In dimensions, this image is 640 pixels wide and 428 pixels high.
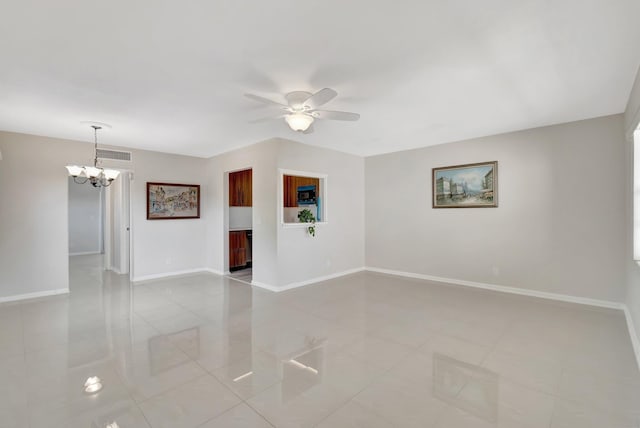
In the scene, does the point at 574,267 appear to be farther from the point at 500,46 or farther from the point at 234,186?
the point at 234,186

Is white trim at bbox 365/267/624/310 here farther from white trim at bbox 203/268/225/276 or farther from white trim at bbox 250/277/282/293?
white trim at bbox 203/268/225/276

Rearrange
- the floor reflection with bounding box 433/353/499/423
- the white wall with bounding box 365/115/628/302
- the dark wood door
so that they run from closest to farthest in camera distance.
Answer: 1. the floor reflection with bounding box 433/353/499/423
2. the white wall with bounding box 365/115/628/302
3. the dark wood door

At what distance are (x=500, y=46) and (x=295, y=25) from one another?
4.96 feet

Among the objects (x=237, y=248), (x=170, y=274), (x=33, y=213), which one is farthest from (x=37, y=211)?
(x=237, y=248)

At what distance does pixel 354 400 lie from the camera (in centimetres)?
202

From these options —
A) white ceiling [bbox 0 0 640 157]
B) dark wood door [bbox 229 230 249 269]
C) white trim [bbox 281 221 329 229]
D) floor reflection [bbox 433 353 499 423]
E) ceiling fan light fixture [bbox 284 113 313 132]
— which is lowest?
floor reflection [bbox 433 353 499 423]

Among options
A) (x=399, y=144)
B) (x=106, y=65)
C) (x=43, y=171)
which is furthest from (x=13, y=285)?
(x=399, y=144)

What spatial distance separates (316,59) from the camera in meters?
2.37

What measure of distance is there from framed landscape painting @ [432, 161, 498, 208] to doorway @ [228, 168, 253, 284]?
371 cm

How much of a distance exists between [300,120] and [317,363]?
229 centimetres

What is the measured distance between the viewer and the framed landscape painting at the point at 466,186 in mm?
4805

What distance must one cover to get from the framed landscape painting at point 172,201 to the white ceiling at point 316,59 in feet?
6.41

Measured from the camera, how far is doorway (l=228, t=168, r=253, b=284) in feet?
20.9

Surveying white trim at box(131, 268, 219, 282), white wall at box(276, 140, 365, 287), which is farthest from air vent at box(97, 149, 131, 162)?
white wall at box(276, 140, 365, 287)
